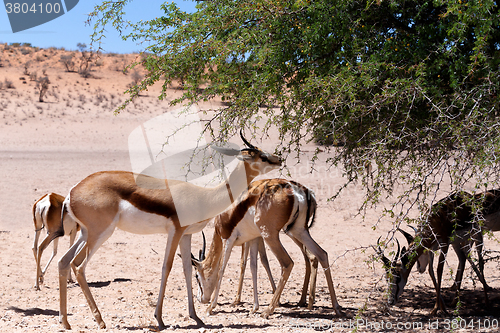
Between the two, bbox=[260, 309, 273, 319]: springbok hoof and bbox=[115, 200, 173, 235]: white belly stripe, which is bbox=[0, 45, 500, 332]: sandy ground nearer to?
bbox=[260, 309, 273, 319]: springbok hoof

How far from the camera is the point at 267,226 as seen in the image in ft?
20.5

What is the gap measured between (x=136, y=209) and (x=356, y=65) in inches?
134

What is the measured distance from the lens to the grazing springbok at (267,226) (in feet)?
20.4

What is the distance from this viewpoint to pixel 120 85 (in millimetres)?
41906

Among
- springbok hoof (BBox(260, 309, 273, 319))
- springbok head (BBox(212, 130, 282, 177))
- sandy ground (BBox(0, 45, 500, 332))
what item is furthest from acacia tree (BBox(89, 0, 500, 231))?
springbok hoof (BBox(260, 309, 273, 319))

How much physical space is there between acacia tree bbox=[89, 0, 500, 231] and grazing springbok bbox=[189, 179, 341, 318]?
721mm

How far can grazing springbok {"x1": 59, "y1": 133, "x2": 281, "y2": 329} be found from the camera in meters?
5.40

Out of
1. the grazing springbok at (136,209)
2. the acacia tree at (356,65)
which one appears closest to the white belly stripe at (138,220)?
the grazing springbok at (136,209)

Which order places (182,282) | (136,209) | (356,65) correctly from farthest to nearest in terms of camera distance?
(182,282)
(356,65)
(136,209)

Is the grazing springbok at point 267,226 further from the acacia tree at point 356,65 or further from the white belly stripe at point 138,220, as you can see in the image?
the white belly stripe at point 138,220

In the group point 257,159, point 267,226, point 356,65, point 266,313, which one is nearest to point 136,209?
point 257,159

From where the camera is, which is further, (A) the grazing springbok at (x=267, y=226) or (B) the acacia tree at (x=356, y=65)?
(A) the grazing springbok at (x=267, y=226)

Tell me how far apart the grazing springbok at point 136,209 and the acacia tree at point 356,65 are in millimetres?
998

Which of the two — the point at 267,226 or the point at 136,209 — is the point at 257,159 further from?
the point at 136,209
